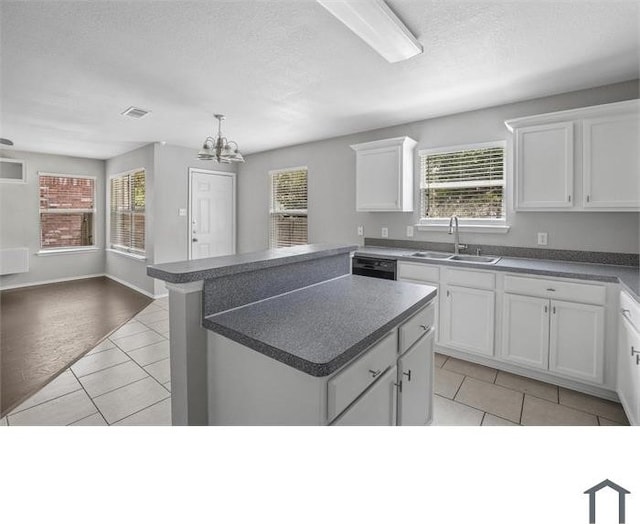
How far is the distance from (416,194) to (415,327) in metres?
2.62

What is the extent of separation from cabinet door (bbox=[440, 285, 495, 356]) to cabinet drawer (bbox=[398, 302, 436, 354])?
1.30 metres

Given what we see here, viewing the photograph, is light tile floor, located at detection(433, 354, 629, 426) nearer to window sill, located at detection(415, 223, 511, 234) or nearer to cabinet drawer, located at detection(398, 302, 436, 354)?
cabinet drawer, located at detection(398, 302, 436, 354)

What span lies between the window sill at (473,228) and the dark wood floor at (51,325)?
12.2 feet

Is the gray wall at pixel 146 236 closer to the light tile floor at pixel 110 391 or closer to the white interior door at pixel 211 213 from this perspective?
the white interior door at pixel 211 213

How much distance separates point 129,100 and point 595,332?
445 cm

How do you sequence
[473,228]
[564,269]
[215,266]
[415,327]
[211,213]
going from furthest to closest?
1. [211,213]
2. [473,228]
3. [564,269]
4. [415,327]
5. [215,266]

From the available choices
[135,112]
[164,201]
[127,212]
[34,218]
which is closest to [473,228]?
[135,112]

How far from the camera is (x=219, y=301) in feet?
5.12

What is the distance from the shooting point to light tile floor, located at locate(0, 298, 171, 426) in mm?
2264

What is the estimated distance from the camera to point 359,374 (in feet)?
4.13

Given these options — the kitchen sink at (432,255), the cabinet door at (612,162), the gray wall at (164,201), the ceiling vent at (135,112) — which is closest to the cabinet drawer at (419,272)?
the kitchen sink at (432,255)

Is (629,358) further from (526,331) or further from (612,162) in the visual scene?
(612,162)

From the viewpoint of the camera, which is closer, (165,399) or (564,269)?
(165,399)
